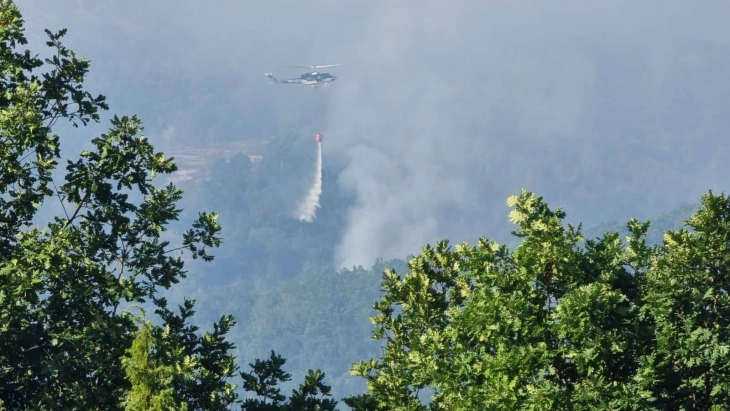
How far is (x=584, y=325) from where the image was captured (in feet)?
108

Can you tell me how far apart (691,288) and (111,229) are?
21831mm

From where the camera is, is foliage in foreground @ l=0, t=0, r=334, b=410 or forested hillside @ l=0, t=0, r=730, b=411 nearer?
forested hillside @ l=0, t=0, r=730, b=411

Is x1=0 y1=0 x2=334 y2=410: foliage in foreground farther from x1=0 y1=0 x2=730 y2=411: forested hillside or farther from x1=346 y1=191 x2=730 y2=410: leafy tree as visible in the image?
x1=346 y1=191 x2=730 y2=410: leafy tree

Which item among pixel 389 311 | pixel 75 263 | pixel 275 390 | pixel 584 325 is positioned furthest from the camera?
pixel 389 311

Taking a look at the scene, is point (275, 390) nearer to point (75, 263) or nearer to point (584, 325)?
point (75, 263)

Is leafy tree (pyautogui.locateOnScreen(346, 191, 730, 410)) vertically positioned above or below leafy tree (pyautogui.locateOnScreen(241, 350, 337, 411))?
below

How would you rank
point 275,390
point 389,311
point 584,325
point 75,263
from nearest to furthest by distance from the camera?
point 584,325
point 75,263
point 275,390
point 389,311

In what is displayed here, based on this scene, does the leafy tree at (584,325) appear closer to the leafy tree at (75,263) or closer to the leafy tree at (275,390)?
the leafy tree at (275,390)

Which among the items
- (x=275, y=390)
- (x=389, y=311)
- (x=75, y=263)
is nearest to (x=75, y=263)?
(x=75, y=263)

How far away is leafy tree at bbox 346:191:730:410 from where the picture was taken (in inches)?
1307

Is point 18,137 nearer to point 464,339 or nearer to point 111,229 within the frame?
point 111,229

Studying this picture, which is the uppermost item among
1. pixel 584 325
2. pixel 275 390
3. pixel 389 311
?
pixel 389 311

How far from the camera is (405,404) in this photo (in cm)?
4459

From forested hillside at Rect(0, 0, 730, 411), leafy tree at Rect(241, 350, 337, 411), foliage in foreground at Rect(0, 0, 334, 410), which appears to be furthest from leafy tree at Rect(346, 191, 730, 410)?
foliage in foreground at Rect(0, 0, 334, 410)
